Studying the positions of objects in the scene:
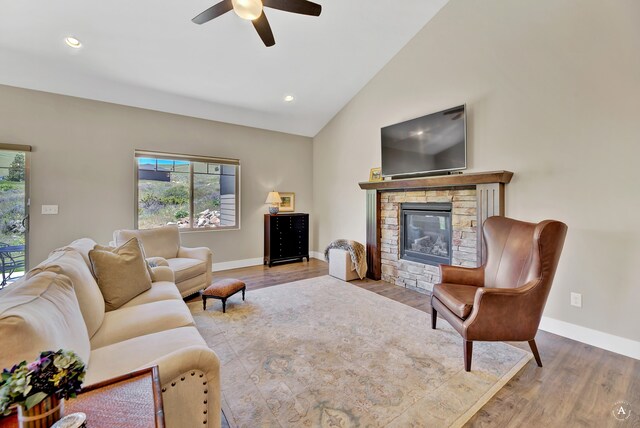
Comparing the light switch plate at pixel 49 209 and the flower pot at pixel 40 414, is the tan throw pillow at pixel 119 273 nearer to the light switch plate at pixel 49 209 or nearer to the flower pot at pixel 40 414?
the flower pot at pixel 40 414

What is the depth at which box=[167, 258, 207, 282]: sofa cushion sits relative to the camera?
3205mm

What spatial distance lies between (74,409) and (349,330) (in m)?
2.15

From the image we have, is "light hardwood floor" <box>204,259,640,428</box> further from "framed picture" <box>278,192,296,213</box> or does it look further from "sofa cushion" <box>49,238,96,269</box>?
"framed picture" <box>278,192,296,213</box>

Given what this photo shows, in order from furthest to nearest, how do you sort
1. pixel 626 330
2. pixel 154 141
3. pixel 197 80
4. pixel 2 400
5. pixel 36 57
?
pixel 154 141 → pixel 197 80 → pixel 36 57 → pixel 626 330 → pixel 2 400

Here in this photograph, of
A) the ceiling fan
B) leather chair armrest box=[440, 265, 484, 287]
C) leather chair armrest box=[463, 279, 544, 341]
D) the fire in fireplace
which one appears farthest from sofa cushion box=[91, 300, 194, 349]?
the fire in fireplace

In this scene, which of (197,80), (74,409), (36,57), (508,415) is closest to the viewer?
(74,409)

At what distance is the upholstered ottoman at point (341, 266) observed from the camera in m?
4.22

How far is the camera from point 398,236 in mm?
4129

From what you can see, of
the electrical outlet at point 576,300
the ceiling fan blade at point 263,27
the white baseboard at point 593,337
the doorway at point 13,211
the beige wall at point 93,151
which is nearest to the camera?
the white baseboard at point 593,337

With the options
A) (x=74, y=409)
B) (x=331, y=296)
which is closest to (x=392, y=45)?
(x=331, y=296)

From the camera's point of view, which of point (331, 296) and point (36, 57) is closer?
point (36, 57)

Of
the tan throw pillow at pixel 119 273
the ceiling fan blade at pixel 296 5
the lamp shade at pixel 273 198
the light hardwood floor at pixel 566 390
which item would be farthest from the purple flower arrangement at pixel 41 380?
the lamp shade at pixel 273 198

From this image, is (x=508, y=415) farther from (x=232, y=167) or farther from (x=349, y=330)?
(x=232, y=167)

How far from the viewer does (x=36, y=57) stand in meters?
3.19
